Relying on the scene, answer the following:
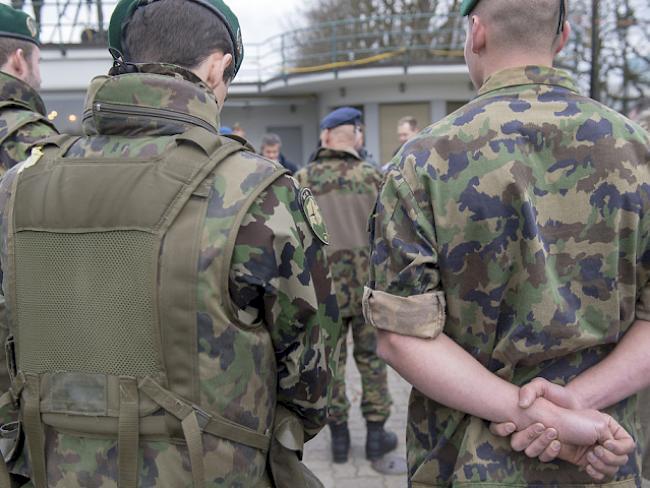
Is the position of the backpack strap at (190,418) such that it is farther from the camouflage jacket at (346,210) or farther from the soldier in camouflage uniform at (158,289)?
the camouflage jacket at (346,210)

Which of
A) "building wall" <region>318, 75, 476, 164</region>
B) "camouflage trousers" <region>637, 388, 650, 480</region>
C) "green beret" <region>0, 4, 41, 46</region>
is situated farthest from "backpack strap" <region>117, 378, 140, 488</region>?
"building wall" <region>318, 75, 476, 164</region>

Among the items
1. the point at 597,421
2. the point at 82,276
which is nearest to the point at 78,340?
the point at 82,276

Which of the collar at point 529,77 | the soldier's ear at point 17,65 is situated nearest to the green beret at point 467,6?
the collar at point 529,77

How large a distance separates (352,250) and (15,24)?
2.26 m

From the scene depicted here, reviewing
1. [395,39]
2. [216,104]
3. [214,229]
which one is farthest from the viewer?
[395,39]

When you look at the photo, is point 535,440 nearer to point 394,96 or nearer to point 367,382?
point 367,382

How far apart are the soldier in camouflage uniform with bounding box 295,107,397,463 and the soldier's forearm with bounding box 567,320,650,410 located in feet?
7.79

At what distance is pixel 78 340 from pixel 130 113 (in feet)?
1.92

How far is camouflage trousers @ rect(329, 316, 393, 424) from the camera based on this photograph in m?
4.01

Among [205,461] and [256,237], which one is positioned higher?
[256,237]

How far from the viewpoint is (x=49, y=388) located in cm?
161

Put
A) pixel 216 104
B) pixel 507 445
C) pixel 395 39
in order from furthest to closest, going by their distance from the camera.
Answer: pixel 395 39, pixel 216 104, pixel 507 445

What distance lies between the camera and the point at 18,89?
2.94 metres

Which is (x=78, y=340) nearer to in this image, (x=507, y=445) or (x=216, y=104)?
(x=216, y=104)
